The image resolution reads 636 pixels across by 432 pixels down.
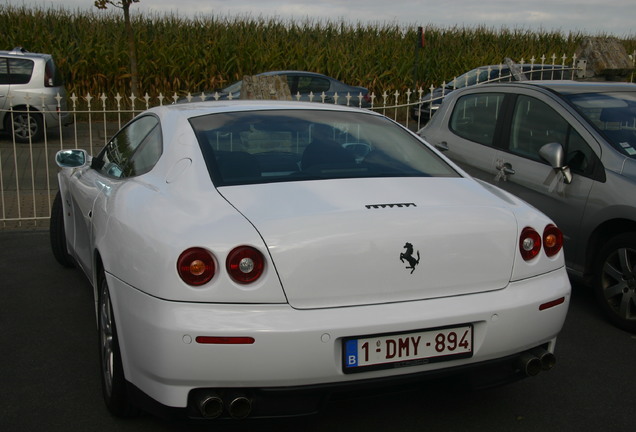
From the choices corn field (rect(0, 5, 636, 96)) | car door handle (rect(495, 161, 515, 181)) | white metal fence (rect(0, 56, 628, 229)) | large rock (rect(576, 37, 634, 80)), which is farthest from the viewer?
corn field (rect(0, 5, 636, 96))

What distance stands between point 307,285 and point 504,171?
11.1ft

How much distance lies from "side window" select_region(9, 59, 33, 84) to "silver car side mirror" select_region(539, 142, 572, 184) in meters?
12.8

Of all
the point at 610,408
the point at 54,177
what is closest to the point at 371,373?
the point at 610,408

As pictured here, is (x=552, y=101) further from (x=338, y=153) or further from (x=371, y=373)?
(x=371, y=373)

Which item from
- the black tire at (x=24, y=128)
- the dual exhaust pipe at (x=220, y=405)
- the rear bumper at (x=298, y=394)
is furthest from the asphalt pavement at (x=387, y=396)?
the black tire at (x=24, y=128)

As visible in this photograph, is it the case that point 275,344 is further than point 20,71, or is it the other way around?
point 20,71

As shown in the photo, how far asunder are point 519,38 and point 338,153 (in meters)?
27.8

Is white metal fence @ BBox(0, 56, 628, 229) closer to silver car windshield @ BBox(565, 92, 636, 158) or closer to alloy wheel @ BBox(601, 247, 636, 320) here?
silver car windshield @ BBox(565, 92, 636, 158)

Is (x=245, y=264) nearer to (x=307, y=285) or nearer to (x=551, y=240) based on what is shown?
(x=307, y=285)

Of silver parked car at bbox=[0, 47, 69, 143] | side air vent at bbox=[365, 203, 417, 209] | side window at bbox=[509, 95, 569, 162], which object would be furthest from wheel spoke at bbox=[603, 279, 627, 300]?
silver parked car at bbox=[0, 47, 69, 143]

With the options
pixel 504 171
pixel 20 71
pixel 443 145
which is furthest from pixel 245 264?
pixel 20 71

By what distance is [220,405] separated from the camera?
2.84 metres

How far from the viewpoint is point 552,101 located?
564 cm

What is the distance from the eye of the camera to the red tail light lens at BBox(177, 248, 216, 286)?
2.81 meters
